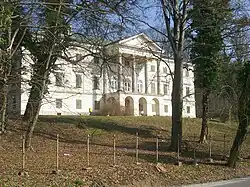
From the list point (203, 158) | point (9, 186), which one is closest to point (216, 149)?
point (203, 158)

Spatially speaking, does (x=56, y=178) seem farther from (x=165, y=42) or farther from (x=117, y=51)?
(x=165, y=42)

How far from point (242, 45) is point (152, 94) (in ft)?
164

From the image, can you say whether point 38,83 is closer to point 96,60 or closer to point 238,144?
point 96,60

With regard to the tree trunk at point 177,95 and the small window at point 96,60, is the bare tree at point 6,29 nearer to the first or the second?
the small window at point 96,60

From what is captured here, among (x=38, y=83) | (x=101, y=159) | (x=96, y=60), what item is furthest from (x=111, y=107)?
(x=38, y=83)

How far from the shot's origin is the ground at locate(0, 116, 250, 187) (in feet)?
48.6

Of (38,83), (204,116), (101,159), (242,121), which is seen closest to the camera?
(38,83)

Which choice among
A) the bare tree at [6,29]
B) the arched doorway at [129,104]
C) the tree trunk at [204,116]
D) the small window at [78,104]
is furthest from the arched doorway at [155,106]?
the bare tree at [6,29]

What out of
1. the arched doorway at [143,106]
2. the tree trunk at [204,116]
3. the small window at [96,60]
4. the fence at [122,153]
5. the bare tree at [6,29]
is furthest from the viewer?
the arched doorway at [143,106]

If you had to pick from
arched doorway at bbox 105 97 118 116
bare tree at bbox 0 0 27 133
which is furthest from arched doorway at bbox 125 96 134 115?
bare tree at bbox 0 0 27 133

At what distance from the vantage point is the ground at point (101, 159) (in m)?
14.8

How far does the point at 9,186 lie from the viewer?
40.0ft

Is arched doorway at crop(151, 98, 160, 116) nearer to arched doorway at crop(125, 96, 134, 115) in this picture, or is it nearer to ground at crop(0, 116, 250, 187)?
arched doorway at crop(125, 96, 134, 115)

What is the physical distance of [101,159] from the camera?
757 inches
